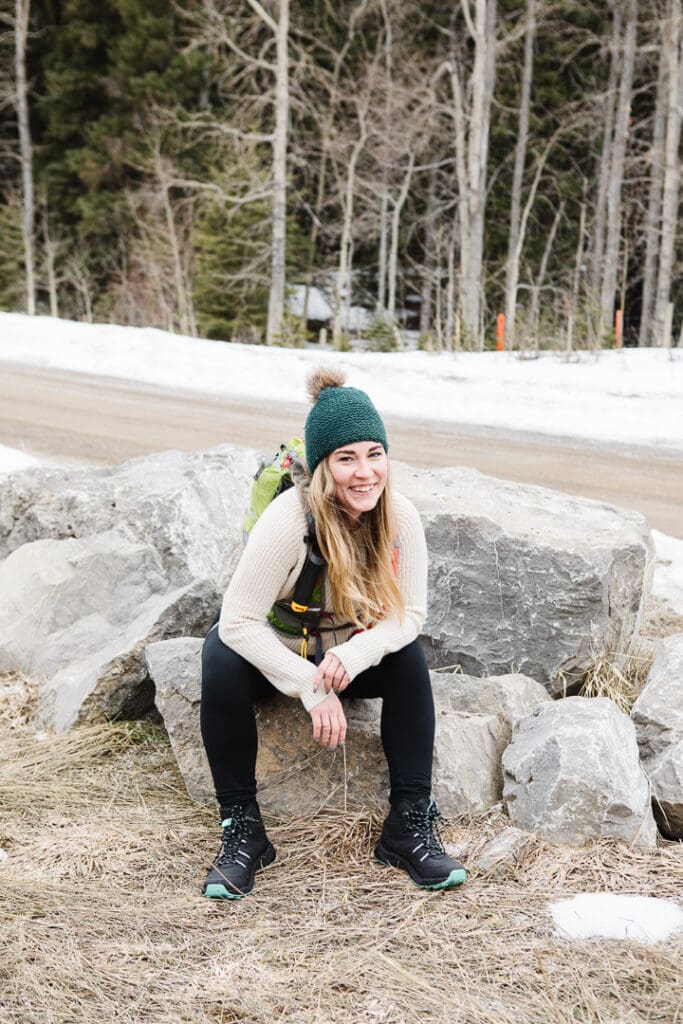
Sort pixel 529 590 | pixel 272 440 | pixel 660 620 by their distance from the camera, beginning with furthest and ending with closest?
1. pixel 272 440
2. pixel 660 620
3. pixel 529 590

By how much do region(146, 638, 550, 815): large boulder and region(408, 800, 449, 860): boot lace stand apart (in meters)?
0.14

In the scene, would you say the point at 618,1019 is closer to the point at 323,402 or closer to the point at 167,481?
the point at 323,402

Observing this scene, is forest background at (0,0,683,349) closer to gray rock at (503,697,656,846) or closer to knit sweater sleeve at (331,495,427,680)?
knit sweater sleeve at (331,495,427,680)

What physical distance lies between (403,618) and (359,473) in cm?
42

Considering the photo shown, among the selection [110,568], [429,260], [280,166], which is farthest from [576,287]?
[110,568]

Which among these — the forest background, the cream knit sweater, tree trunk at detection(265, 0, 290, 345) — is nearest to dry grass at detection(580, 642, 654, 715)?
the cream knit sweater

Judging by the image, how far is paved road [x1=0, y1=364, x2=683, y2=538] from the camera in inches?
295

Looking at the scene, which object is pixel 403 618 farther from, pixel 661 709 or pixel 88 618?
pixel 88 618

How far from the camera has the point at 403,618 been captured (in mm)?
2799

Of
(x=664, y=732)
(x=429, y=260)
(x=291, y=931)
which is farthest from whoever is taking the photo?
(x=429, y=260)

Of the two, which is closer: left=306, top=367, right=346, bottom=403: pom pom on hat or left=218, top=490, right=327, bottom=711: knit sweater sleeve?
left=218, top=490, right=327, bottom=711: knit sweater sleeve

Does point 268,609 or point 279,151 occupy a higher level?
point 279,151

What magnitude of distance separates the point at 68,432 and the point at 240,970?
7215mm

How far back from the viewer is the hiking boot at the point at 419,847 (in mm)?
2645
